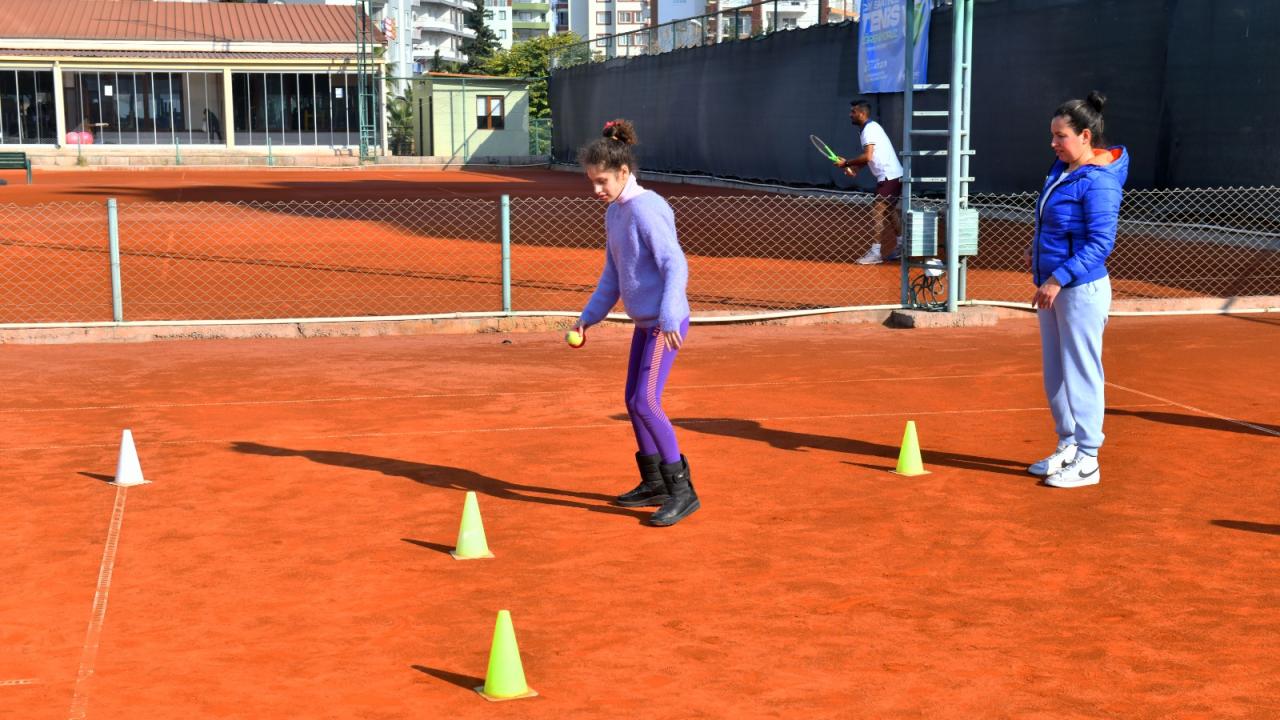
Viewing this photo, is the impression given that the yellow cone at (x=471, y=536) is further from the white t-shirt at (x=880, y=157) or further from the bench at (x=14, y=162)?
the bench at (x=14, y=162)

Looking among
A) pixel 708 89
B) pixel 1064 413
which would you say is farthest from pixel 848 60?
pixel 1064 413

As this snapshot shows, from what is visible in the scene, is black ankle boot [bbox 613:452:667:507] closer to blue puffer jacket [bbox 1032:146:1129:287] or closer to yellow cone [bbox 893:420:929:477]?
yellow cone [bbox 893:420:929:477]

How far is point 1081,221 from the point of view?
7332mm

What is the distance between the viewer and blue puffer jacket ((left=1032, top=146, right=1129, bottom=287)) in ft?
23.8

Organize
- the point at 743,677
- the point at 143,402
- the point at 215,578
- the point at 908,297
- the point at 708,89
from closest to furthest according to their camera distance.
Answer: the point at 743,677 < the point at 215,578 < the point at 143,402 < the point at 908,297 < the point at 708,89

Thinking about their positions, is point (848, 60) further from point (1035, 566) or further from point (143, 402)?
point (1035, 566)

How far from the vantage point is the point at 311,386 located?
10.8 meters

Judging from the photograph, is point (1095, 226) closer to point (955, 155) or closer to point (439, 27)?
point (955, 155)

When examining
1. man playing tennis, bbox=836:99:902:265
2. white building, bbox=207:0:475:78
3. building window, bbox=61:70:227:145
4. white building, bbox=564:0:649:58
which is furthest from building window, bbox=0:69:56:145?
white building, bbox=564:0:649:58

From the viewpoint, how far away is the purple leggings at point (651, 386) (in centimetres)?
693

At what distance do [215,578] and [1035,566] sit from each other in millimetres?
3447

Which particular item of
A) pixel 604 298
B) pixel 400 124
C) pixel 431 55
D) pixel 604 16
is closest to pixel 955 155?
pixel 604 298

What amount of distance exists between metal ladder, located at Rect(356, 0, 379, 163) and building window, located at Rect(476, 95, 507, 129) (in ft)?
13.9

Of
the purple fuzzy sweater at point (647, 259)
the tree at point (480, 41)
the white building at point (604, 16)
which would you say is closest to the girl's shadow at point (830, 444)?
the purple fuzzy sweater at point (647, 259)
